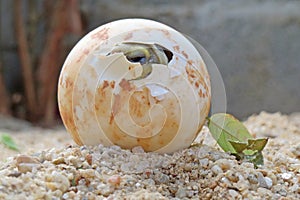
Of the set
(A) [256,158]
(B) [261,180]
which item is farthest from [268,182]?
(A) [256,158]

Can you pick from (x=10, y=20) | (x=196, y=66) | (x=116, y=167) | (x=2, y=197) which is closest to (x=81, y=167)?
(x=116, y=167)

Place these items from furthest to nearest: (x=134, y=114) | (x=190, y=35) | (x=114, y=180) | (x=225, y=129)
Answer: (x=190, y=35), (x=225, y=129), (x=134, y=114), (x=114, y=180)

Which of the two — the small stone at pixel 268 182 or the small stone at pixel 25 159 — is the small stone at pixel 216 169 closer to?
the small stone at pixel 268 182

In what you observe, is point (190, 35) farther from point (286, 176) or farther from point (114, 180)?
point (114, 180)

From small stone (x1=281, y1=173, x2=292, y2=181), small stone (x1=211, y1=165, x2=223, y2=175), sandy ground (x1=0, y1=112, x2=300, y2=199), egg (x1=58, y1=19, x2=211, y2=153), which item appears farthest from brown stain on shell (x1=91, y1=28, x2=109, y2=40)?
small stone (x1=281, y1=173, x2=292, y2=181)

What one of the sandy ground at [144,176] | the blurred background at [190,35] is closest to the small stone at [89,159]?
the sandy ground at [144,176]

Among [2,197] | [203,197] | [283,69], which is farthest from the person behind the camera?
[283,69]

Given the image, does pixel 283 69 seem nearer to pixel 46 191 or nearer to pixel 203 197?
pixel 203 197
